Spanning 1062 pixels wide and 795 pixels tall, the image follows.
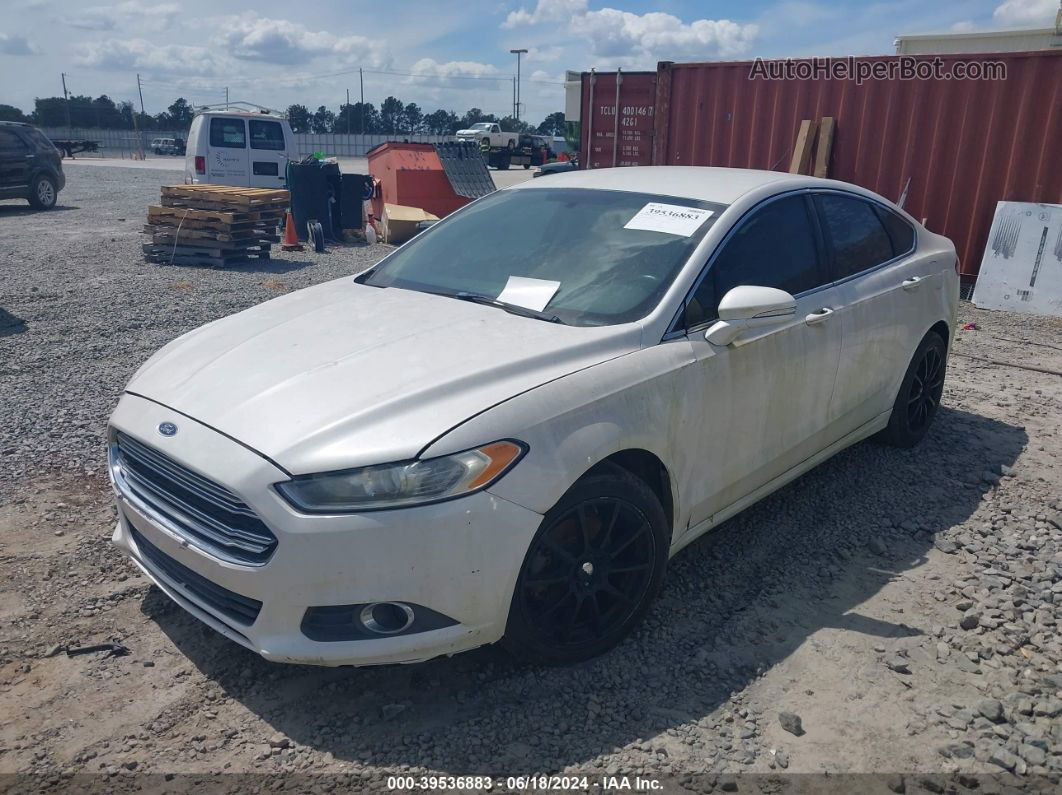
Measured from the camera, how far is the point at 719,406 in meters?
3.23

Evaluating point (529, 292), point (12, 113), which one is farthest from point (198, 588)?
point (12, 113)

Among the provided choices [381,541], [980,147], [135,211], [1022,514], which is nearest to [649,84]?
[980,147]

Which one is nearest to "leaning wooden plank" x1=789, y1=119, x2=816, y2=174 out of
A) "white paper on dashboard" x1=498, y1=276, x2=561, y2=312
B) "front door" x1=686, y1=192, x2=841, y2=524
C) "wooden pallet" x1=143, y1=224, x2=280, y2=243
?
"front door" x1=686, y1=192, x2=841, y2=524

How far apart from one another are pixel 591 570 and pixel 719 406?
0.85 meters

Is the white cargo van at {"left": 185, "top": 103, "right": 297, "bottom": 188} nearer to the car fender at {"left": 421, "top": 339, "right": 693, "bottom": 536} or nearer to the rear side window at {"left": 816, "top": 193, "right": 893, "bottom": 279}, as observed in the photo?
the rear side window at {"left": 816, "top": 193, "right": 893, "bottom": 279}

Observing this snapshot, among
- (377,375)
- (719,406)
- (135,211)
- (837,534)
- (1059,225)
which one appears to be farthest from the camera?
(135,211)

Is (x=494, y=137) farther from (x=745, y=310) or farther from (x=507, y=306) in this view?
(x=745, y=310)

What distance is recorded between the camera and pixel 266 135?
15.4 m

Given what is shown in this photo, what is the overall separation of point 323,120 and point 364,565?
91.2 m

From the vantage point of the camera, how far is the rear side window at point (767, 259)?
3316 mm

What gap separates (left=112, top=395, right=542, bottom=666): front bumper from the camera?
7.80 feet

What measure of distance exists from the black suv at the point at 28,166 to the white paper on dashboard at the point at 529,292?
17719 millimetres

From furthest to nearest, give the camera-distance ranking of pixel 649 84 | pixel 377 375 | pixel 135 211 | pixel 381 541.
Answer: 1. pixel 135 211
2. pixel 649 84
3. pixel 377 375
4. pixel 381 541

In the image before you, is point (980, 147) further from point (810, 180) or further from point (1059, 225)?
point (810, 180)
